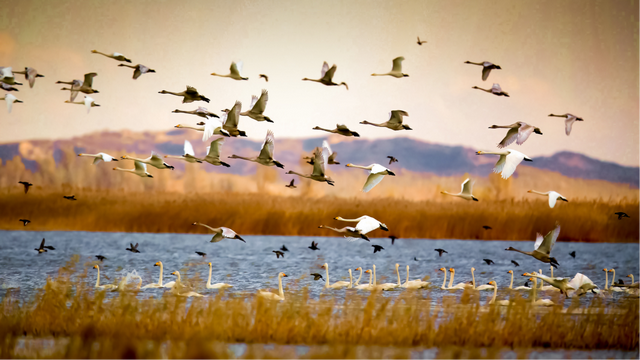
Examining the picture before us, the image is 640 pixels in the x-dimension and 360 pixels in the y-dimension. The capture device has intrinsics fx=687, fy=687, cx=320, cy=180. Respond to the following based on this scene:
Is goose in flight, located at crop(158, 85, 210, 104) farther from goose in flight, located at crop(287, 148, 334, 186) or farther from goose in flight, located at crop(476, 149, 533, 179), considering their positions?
goose in flight, located at crop(476, 149, 533, 179)

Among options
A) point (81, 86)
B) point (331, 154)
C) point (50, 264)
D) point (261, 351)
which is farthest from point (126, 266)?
point (261, 351)

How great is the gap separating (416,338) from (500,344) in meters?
1.65

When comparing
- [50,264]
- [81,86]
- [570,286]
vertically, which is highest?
[81,86]

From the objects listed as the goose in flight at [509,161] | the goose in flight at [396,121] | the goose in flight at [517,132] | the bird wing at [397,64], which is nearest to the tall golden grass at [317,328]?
the goose in flight at [509,161]

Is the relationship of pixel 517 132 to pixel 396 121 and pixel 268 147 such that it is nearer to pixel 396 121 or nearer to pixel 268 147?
pixel 396 121

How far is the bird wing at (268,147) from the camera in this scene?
49.6 ft

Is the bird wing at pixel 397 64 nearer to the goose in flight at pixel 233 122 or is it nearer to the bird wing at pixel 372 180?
the bird wing at pixel 372 180

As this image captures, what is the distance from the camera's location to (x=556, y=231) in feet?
47.2

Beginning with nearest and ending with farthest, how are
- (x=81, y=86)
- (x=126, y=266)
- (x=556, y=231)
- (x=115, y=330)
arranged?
(x=115, y=330) < (x=556, y=231) < (x=81, y=86) < (x=126, y=266)

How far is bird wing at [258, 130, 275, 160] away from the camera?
15.1 m

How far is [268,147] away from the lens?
15.2 meters

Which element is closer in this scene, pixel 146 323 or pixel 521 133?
pixel 146 323

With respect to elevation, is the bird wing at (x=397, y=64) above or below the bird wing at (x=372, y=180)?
above

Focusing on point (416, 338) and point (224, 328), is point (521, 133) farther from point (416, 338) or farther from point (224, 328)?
point (224, 328)
